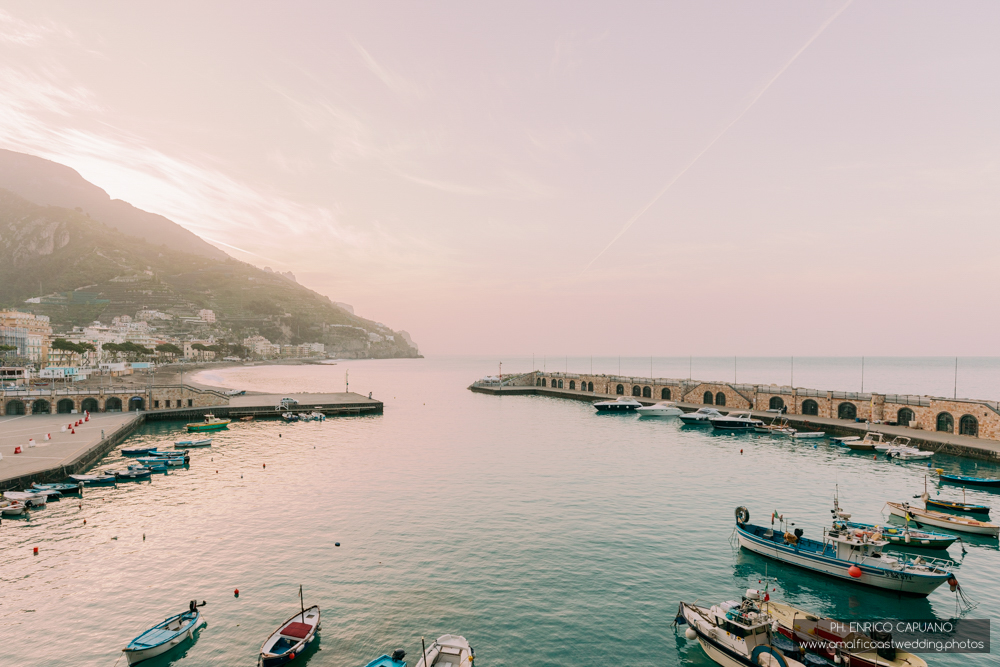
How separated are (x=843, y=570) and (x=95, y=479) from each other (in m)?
67.7

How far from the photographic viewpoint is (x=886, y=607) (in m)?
26.3

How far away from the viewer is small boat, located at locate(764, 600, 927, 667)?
63.9 feet

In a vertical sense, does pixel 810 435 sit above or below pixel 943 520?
above

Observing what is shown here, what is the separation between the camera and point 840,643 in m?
20.5

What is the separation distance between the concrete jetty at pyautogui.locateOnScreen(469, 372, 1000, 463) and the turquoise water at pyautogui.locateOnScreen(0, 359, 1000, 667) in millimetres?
4599

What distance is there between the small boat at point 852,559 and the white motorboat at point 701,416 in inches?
2336

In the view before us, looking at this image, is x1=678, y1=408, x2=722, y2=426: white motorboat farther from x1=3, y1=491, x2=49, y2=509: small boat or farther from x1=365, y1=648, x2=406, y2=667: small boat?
x1=3, y1=491, x2=49, y2=509: small boat

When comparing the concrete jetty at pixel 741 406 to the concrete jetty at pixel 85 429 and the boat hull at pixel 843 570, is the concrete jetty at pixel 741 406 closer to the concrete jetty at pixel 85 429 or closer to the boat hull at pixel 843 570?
the boat hull at pixel 843 570

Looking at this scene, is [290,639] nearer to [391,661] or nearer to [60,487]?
[391,661]

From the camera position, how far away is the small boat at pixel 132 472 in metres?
51.2

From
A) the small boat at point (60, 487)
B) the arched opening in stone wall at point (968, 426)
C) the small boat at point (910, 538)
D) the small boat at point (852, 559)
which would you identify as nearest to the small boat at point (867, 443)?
the arched opening in stone wall at point (968, 426)

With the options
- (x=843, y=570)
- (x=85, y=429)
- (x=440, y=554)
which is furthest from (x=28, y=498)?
(x=843, y=570)

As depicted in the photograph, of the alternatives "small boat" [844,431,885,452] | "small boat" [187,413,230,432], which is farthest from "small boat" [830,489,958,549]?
"small boat" [187,413,230,432]

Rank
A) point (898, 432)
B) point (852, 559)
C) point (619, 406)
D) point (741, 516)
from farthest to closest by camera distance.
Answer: point (619, 406), point (898, 432), point (741, 516), point (852, 559)
